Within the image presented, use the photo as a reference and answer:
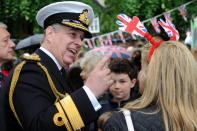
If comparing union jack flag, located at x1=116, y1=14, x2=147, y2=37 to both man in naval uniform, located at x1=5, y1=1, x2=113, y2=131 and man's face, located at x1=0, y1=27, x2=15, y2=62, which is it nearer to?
man in naval uniform, located at x1=5, y1=1, x2=113, y2=131

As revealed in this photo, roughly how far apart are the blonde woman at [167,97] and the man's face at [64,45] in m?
0.63

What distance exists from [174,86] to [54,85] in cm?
82

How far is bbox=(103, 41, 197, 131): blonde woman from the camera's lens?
146 centimetres

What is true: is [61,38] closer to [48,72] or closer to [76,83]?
[48,72]

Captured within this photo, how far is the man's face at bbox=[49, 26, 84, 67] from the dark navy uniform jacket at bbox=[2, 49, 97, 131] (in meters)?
0.24

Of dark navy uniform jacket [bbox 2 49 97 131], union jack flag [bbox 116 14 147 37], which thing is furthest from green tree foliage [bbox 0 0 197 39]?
dark navy uniform jacket [bbox 2 49 97 131]

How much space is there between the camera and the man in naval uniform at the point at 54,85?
56.7 inches

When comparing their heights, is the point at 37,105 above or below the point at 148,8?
below

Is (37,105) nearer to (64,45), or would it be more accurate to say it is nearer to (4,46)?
(64,45)

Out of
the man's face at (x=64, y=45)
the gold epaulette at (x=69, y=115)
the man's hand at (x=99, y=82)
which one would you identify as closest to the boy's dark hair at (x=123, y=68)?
the man's face at (x=64, y=45)

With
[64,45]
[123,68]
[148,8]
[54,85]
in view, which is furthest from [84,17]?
[148,8]

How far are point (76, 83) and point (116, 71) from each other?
2.45ft

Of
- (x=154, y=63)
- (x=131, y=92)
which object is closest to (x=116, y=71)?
(x=131, y=92)

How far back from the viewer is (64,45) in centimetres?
185
